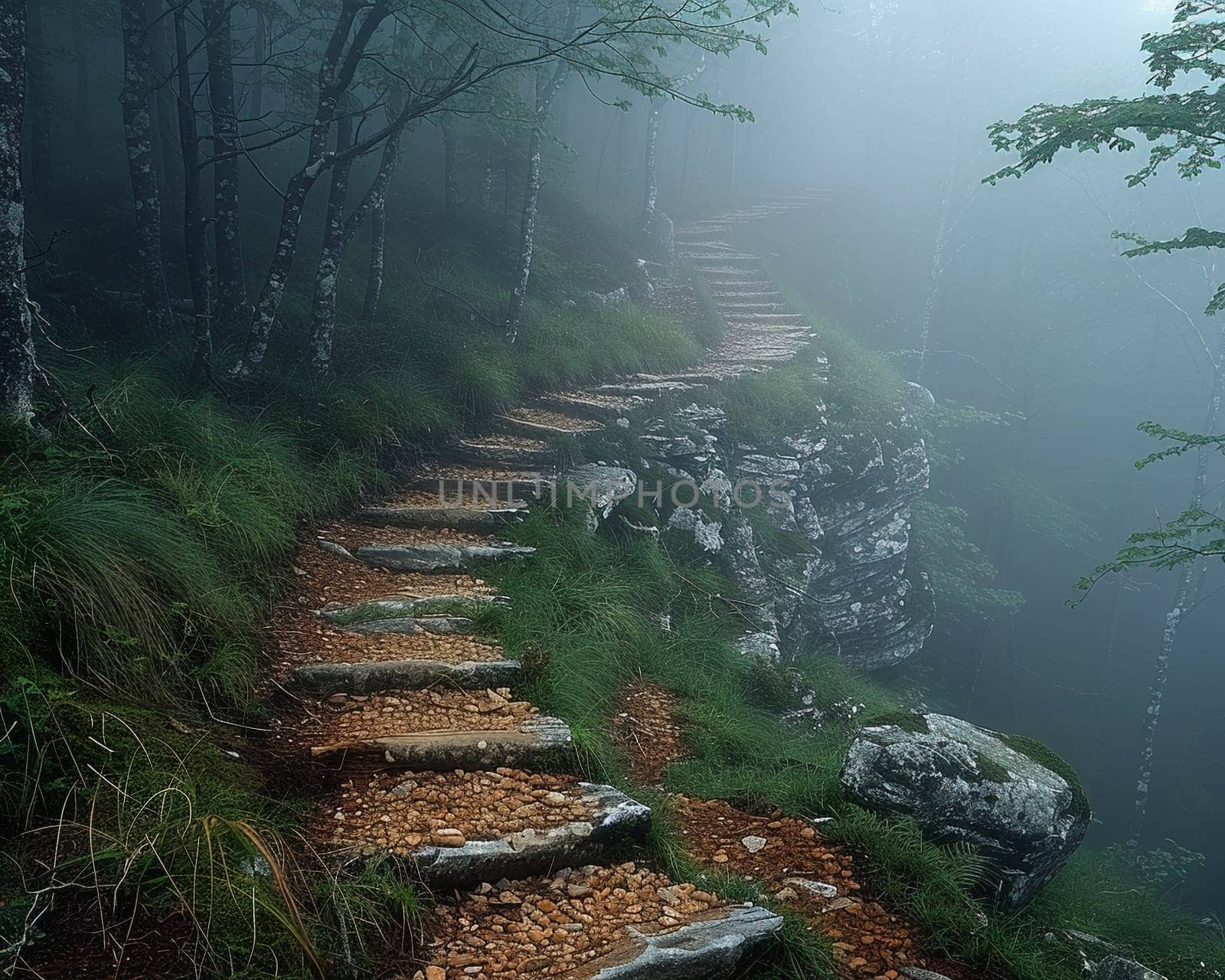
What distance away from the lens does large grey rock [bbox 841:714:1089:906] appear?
3754 millimetres

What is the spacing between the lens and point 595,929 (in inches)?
105

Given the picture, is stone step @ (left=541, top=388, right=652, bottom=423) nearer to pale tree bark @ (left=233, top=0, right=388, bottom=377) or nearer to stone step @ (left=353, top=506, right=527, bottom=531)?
stone step @ (left=353, top=506, right=527, bottom=531)

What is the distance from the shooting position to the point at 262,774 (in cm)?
303

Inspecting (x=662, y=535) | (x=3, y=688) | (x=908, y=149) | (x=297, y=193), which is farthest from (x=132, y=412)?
(x=908, y=149)

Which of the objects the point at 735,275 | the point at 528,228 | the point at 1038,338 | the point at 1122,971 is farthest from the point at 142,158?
the point at 1038,338

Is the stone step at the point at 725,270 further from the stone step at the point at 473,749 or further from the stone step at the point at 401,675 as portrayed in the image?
the stone step at the point at 473,749

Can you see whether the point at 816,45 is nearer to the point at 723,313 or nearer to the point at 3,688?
the point at 723,313

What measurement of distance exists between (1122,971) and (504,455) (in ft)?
20.0

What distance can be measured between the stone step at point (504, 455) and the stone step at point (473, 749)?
4.20m

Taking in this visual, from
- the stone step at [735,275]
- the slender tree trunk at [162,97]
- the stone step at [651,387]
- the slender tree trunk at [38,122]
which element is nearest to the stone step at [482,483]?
the stone step at [651,387]

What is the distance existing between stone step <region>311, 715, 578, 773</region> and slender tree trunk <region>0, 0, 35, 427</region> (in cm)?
267

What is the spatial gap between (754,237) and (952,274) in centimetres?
900

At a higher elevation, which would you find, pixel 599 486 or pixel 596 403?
pixel 596 403

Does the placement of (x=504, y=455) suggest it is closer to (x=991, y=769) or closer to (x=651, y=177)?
(x=991, y=769)
